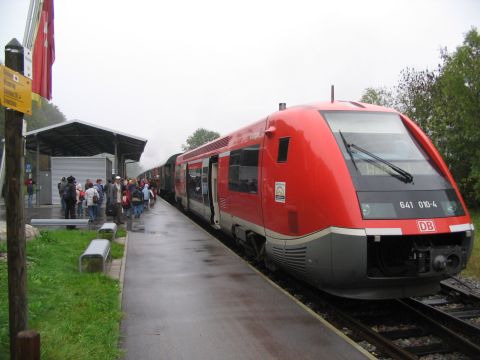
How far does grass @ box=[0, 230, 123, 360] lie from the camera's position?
14.8 feet

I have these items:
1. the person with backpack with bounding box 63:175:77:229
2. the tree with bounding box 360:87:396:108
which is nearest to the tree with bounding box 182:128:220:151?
the tree with bounding box 360:87:396:108

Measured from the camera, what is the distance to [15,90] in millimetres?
3686

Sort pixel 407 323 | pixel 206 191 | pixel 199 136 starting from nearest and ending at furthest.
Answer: pixel 407 323 < pixel 206 191 < pixel 199 136

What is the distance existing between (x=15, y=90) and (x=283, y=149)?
3981mm

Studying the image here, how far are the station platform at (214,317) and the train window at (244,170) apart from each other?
4.97 feet

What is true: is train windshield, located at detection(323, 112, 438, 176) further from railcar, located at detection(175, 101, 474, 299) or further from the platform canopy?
the platform canopy

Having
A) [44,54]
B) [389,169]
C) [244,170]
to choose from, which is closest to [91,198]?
[244,170]

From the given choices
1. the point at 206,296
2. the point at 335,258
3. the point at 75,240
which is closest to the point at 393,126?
the point at 335,258

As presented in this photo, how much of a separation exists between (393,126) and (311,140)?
1.39 metres

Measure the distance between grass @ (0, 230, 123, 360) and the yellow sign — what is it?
2.23 meters

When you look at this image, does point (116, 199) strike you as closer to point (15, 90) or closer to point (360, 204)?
point (360, 204)

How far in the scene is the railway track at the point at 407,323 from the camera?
508cm

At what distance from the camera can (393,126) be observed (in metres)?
6.68

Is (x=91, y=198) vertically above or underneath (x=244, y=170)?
underneath
